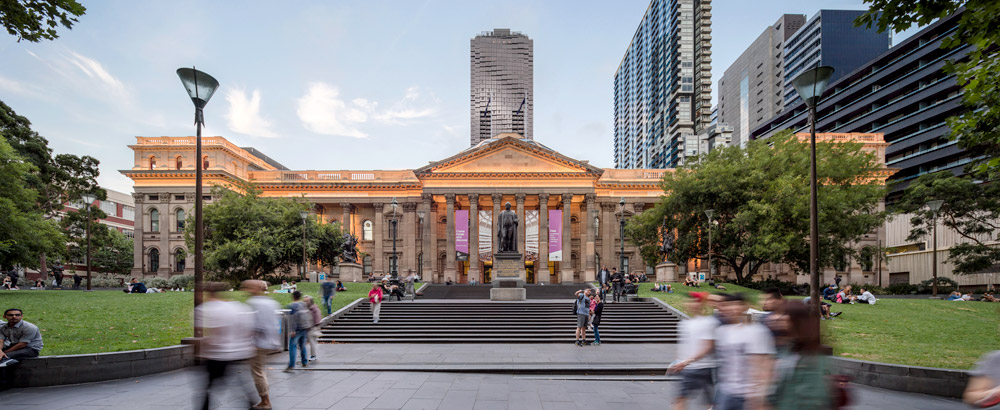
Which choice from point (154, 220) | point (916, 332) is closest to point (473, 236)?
point (154, 220)

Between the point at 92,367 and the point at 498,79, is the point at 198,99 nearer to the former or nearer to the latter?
the point at 92,367

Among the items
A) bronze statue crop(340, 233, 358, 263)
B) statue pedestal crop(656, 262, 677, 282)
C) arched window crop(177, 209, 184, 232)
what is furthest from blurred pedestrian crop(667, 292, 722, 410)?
arched window crop(177, 209, 184, 232)

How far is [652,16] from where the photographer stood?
389ft

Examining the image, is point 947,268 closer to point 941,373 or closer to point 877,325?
point 877,325

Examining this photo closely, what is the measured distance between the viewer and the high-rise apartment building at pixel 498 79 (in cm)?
13538

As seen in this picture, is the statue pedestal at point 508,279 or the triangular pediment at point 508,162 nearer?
the statue pedestal at point 508,279

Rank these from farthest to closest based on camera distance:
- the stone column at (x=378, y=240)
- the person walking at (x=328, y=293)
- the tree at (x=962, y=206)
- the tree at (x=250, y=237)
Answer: the stone column at (x=378, y=240)
the tree at (x=250, y=237)
the tree at (x=962, y=206)
the person walking at (x=328, y=293)

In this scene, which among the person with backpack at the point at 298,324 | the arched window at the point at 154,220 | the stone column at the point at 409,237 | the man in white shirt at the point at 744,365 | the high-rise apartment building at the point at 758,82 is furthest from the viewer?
the high-rise apartment building at the point at 758,82

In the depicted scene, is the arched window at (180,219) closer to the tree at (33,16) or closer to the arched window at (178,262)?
the arched window at (178,262)

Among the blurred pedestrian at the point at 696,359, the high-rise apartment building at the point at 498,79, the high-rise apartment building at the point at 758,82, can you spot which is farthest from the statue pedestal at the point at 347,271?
the high-rise apartment building at the point at 498,79

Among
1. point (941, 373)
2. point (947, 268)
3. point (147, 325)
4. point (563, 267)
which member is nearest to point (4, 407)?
point (147, 325)

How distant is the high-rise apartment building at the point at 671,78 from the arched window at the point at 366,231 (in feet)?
197

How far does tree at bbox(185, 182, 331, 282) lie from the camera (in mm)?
34906

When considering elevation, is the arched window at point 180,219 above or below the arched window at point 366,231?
above
